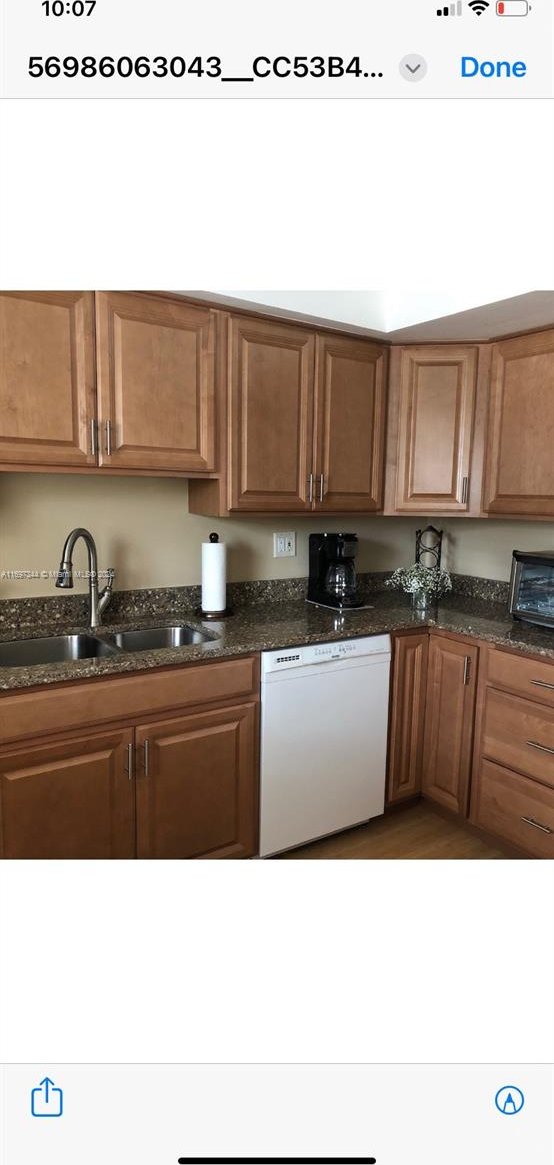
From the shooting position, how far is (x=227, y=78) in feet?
3.15

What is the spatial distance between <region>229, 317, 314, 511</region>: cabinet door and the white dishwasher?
1.97ft

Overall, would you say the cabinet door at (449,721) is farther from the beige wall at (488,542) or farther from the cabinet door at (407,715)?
the beige wall at (488,542)

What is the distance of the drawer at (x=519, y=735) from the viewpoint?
2.05m

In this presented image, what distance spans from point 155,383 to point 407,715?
5.03 feet

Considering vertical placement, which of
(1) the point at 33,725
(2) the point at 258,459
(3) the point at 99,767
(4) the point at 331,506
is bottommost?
(3) the point at 99,767

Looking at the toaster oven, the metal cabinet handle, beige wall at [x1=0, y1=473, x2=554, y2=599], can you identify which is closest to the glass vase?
the toaster oven

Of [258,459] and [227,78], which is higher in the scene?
[227,78]

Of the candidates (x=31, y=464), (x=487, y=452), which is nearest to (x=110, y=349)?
(x=31, y=464)

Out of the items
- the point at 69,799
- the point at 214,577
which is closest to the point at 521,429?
the point at 214,577

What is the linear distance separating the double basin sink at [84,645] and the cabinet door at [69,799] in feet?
1.08

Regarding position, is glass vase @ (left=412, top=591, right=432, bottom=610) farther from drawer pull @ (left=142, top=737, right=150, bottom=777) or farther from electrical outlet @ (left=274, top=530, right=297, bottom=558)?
drawer pull @ (left=142, top=737, right=150, bottom=777)

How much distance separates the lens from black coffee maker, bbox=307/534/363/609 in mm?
2520

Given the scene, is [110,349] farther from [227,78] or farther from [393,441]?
[393,441]

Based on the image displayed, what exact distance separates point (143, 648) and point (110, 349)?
990 mm
